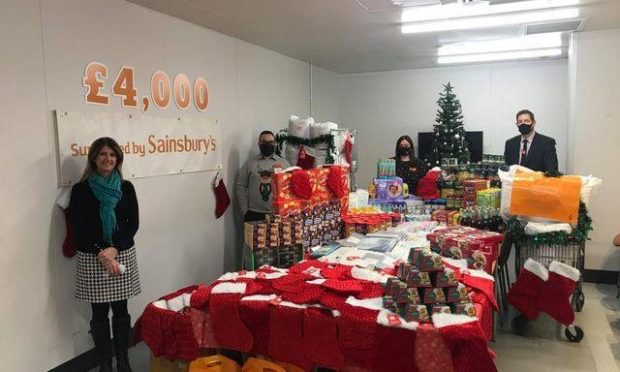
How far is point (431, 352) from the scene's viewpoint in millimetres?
2260

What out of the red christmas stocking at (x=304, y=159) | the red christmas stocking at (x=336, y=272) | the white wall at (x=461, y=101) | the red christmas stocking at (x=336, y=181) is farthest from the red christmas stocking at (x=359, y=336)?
the white wall at (x=461, y=101)

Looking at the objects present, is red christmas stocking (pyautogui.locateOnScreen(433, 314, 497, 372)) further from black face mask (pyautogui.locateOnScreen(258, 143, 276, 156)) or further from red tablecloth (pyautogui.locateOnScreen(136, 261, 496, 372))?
black face mask (pyautogui.locateOnScreen(258, 143, 276, 156))

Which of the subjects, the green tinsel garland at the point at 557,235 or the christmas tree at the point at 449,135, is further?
the christmas tree at the point at 449,135

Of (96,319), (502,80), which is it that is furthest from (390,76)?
(96,319)

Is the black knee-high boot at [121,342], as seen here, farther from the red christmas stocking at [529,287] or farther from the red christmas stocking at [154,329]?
the red christmas stocking at [529,287]

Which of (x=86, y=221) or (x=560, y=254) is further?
(x=560, y=254)

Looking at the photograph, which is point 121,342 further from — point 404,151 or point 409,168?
point 404,151

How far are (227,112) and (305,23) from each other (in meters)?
1.32

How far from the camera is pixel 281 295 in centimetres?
269

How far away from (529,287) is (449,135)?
389 centimetres

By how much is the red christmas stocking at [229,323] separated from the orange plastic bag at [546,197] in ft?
8.17

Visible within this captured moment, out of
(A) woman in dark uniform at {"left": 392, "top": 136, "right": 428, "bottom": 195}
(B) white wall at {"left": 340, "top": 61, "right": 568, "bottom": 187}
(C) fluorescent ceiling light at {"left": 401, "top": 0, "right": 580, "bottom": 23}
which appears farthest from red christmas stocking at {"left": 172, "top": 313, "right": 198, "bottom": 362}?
(B) white wall at {"left": 340, "top": 61, "right": 568, "bottom": 187}

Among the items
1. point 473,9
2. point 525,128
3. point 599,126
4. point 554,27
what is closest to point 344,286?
point 473,9

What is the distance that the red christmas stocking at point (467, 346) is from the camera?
7.29ft
